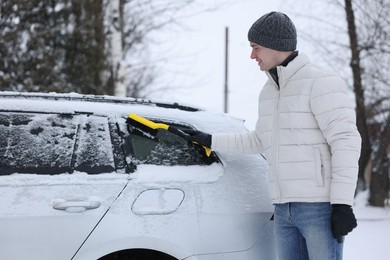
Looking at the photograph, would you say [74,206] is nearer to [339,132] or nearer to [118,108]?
[118,108]

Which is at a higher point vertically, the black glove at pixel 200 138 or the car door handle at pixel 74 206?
the black glove at pixel 200 138

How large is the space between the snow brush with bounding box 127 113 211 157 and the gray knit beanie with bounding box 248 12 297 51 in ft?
2.00

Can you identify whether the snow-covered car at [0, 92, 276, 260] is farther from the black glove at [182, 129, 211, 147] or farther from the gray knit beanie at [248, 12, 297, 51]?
the gray knit beanie at [248, 12, 297, 51]

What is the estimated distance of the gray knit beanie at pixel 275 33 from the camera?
2.42 meters

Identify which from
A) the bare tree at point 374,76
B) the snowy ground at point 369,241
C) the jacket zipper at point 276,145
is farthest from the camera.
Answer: the bare tree at point 374,76

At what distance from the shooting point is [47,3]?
507 inches

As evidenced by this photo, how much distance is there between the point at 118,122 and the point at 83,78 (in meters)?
11.8

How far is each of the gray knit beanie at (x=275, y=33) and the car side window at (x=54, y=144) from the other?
91cm

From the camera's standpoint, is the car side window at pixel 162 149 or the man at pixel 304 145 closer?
the man at pixel 304 145

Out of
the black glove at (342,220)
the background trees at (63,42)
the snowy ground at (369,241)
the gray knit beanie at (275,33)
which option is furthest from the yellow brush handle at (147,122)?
the background trees at (63,42)

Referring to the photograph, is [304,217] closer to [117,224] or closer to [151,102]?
[117,224]

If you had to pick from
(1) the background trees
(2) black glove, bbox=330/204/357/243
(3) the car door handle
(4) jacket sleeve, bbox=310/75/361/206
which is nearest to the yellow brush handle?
(3) the car door handle

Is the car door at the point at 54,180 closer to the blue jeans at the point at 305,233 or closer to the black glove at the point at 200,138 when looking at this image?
the black glove at the point at 200,138

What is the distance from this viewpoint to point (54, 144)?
8.15 feet
